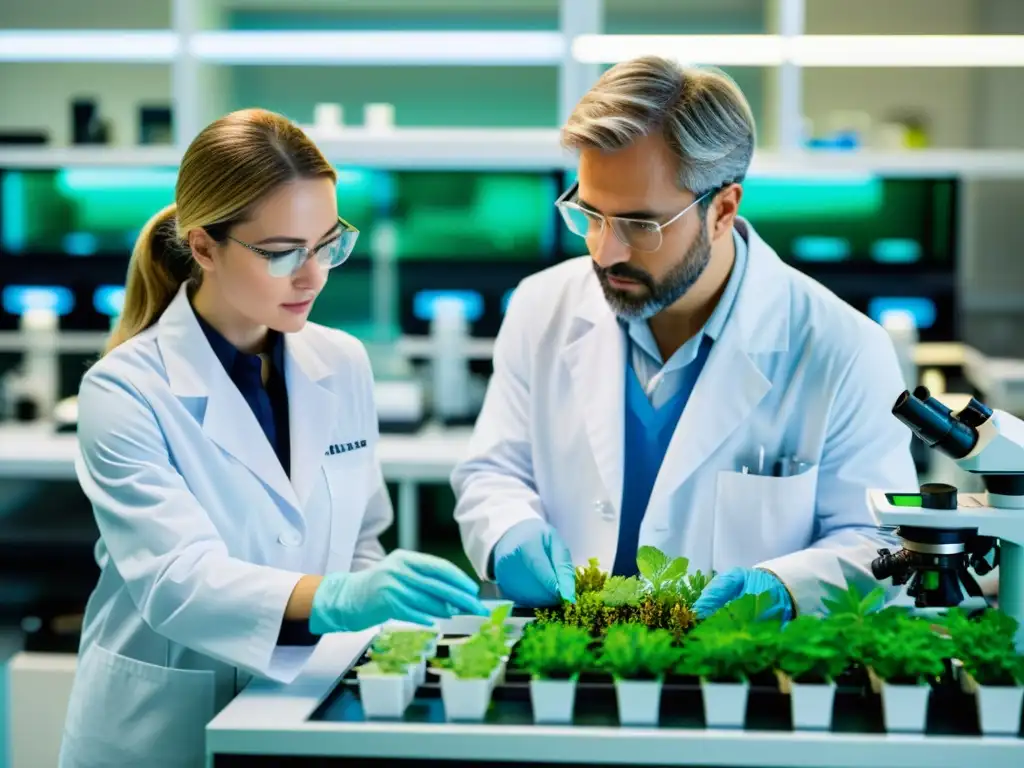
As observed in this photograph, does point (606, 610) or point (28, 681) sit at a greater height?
point (606, 610)

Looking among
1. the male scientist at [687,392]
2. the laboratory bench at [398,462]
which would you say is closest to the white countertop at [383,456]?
the laboratory bench at [398,462]

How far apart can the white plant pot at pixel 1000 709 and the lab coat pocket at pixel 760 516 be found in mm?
Result: 609

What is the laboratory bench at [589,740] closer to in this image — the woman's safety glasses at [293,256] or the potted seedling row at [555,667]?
the potted seedling row at [555,667]

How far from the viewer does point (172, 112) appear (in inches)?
159

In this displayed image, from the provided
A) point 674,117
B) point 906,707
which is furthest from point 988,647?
point 674,117

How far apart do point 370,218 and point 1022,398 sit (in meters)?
2.32

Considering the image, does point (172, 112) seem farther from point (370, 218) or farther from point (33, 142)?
point (370, 218)

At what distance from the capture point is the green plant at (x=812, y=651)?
1.42 metres

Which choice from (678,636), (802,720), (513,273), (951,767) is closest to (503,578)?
(678,636)

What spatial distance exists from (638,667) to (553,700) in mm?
112

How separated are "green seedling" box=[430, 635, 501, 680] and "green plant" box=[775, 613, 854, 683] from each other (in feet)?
1.14

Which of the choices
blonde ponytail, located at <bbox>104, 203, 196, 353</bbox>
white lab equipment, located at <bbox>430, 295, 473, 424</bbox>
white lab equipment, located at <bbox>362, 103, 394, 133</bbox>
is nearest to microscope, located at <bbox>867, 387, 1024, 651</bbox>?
blonde ponytail, located at <bbox>104, 203, 196, 353</bbox>

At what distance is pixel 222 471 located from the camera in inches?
69.4

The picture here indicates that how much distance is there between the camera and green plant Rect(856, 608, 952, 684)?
1414 millimetres
